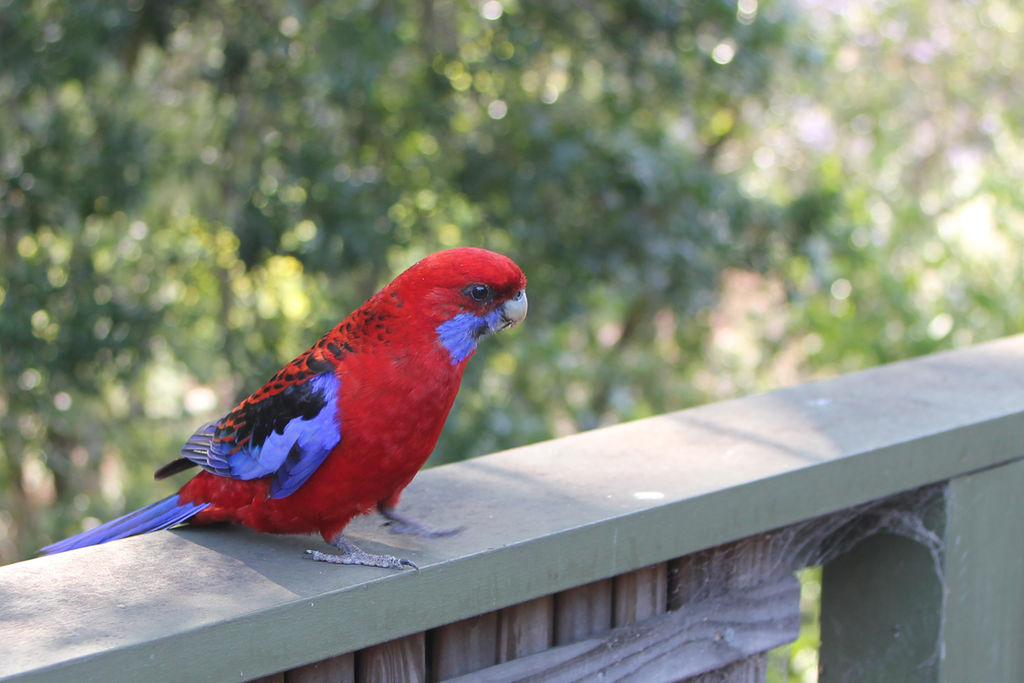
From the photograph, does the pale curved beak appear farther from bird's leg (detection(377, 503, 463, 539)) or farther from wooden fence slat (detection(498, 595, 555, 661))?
wooden fence slat (detection(498, 595, 555, 661))

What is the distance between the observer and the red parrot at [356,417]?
4.72 feet

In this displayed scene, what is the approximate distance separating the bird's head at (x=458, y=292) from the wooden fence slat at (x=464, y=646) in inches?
15.0

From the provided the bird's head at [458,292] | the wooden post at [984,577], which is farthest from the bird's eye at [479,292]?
the wooden post at [984,577]

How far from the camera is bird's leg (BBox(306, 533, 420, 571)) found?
1231 mm

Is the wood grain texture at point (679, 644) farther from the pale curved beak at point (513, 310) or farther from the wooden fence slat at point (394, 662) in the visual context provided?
the pale curved beak at point (513, 310)

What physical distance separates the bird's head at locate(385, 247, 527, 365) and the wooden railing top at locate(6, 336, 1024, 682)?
8.6 inches

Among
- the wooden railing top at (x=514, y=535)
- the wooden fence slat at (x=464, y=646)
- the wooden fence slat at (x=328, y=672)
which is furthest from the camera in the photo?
the wooden fence slat at (x=464, y=646)

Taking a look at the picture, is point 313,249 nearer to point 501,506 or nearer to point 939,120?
point 501,506

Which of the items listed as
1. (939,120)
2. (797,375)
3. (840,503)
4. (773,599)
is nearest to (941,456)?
(840,503)

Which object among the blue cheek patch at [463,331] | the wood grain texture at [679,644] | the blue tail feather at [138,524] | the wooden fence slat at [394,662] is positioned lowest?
the wood grain texture at [679,644]

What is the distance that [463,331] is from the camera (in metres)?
1.53

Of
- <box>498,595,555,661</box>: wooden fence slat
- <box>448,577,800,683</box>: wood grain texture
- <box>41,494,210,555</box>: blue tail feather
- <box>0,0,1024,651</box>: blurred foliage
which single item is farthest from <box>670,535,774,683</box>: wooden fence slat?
<box>0,0,1024,651</box>: blurred foliage

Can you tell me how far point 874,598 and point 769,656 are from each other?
195 millimetres

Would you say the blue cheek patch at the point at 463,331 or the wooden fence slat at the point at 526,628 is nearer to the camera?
the wooden fence slat at the point at 526,628
